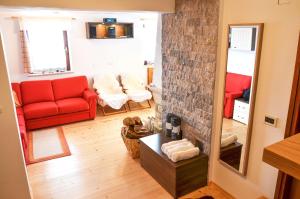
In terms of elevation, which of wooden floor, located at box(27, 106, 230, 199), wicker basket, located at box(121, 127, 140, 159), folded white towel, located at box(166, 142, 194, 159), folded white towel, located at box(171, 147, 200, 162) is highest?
folded white towel, located at box(166, 142, 194, 159)

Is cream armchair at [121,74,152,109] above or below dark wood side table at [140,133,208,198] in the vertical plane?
above

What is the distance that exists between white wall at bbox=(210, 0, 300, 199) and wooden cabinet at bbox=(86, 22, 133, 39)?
Answer: 3509 mm

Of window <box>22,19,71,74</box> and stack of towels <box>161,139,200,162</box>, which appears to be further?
window <box>22,19,71,74</box>

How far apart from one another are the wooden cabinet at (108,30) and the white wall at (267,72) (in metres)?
3.51

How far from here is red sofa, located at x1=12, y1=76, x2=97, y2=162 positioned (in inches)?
172

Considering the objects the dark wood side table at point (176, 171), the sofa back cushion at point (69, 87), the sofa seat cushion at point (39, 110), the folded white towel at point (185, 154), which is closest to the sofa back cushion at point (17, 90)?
the sofa seat cushion at point (39, 110)

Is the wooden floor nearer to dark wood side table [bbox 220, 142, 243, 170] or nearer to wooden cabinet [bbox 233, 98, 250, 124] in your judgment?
dark wood side table [bbox 220, 142, 243, 170]

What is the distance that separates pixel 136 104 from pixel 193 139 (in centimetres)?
305

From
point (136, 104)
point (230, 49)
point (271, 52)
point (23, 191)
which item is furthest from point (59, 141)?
point (271, 52)

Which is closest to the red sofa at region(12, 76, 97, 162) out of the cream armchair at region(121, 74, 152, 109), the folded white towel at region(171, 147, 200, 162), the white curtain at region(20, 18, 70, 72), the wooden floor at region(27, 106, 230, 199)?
the white curtain at region(20, 18, 70, 72)

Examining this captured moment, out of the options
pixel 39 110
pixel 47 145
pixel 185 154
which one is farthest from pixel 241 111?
pixel 39 110

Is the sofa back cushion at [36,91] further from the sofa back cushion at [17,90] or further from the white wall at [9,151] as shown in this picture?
the white wall at [9,151]

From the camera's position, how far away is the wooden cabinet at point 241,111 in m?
2.25

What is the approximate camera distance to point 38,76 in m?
4.98
